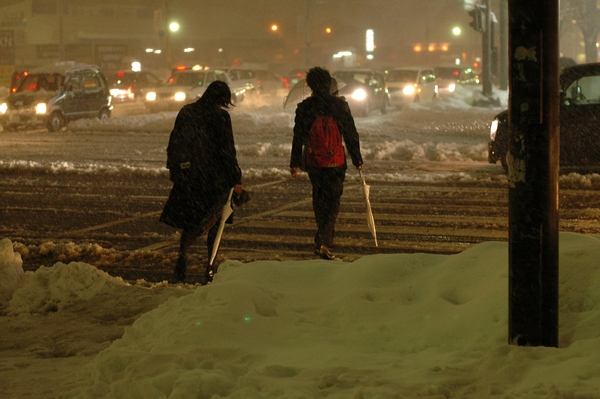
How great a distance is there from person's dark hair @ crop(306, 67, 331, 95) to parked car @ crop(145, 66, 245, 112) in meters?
23.6

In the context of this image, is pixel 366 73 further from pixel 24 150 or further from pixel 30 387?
pixel 30 387

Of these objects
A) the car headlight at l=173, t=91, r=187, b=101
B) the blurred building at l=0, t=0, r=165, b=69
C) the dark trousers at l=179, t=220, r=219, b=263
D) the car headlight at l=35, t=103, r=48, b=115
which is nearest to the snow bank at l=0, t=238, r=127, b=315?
the dark trousers at l=179, t=220, r=219, b=263

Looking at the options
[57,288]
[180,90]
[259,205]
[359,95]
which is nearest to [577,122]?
[259,205]

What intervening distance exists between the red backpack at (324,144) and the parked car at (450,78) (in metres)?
28.6

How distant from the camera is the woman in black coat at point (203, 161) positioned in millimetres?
7125

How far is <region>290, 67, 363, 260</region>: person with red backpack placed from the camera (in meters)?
7.81

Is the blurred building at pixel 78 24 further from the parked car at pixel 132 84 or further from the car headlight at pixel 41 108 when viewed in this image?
the car headlight at pixel 41 108

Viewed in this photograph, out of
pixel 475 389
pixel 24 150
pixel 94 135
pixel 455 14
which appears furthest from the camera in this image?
pixel 455 14

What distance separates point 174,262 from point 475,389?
4775mm

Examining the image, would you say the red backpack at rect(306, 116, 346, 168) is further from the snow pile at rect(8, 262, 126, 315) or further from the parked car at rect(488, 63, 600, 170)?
the parked car at rect(488, 63, 600, 170)

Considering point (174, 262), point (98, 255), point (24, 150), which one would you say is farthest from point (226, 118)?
point (24, 150)

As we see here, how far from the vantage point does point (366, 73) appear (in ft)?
104

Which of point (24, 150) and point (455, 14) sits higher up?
point (455, 14)

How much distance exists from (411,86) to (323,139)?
27.1 metres
